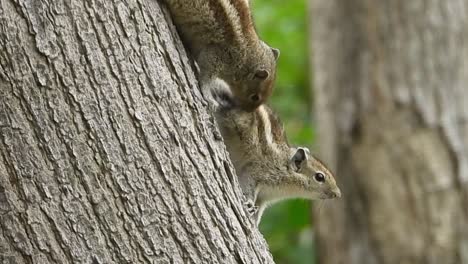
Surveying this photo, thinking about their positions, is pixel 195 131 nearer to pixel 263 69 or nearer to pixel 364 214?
pixel 263 69

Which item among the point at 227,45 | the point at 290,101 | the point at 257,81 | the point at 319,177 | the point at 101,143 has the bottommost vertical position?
the point at 319,177

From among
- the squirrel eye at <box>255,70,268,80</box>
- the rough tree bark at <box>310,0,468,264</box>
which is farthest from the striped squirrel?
the rough tree bark at <box>310,0,468,264</box>

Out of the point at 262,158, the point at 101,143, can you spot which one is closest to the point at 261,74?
the point at 262,158

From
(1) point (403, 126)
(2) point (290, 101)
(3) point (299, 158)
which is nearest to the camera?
(3) point (299, 158)

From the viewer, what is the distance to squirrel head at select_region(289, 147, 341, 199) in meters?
5.44

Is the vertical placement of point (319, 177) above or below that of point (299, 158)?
below

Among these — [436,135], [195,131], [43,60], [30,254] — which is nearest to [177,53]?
[195,131]

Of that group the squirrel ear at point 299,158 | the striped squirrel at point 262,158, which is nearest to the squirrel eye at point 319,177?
the striped squirrel at point 262,158

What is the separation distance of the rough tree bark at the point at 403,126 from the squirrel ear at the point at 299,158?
300cm

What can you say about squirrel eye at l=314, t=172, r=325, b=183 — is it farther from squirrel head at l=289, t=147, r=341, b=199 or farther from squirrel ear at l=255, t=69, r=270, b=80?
squirrel ear at l=255, t=69, r=270, b=80

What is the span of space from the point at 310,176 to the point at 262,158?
27.9 inches

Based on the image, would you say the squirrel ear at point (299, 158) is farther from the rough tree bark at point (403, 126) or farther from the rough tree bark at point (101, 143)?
the rough tree bark at point (403, 126)

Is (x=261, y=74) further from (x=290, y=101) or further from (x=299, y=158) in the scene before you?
(x=290, y=101)

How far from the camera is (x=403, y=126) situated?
8344mm
